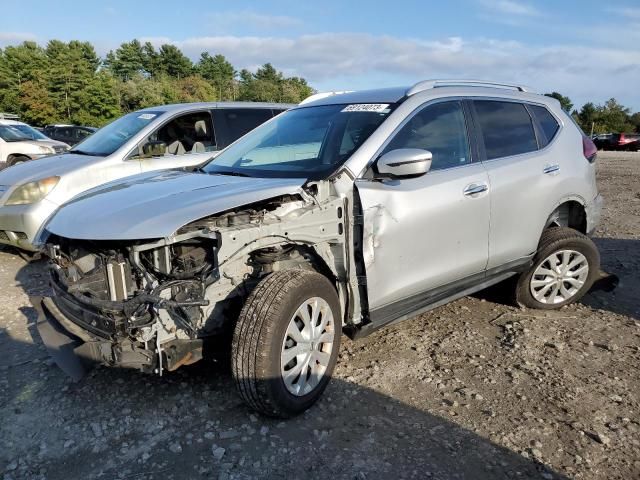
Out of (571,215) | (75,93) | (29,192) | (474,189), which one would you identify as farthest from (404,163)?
(75,93)

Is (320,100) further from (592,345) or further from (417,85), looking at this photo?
(592,345)

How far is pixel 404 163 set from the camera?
3051mm

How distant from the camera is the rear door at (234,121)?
22.0ft

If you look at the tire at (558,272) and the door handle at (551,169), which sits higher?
the door handle at (551,169)

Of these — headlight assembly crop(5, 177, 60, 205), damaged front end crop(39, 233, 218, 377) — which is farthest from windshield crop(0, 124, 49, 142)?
damaged front end crop(39, 233, 218, 377)

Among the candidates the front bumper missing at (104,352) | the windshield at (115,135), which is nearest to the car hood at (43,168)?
the windshield at (115,135)

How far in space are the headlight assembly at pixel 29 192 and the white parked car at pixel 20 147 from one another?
7.43m

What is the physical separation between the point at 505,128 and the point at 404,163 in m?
1.49

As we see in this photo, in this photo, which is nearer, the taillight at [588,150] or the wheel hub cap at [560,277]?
the wheel hub cap at [560,277]

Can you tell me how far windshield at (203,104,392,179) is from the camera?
333cm

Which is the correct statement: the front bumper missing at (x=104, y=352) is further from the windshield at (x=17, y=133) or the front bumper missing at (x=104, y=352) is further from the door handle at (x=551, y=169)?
the windshield at (x=17, y=133)

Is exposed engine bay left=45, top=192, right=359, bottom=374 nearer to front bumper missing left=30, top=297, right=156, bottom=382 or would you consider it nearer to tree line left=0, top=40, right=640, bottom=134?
front bumper missing left=30, top=297, right=156, bottom=382

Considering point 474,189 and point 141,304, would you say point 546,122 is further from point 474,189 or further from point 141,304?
point 141,304

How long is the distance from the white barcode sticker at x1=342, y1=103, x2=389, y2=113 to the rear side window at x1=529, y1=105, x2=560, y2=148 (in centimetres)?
165
